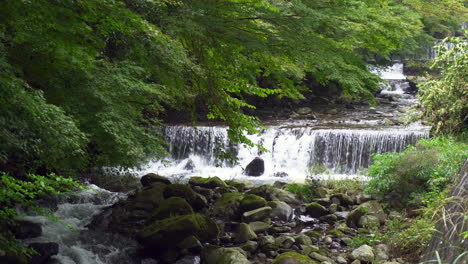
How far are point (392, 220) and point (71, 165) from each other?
4.82 metres

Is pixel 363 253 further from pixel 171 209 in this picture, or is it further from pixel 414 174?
pixel 171 209

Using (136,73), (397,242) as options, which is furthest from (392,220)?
(136,73)

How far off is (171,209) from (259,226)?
1.52 m

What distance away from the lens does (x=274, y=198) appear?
9453 millimetres

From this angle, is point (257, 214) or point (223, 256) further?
point (257, 214)

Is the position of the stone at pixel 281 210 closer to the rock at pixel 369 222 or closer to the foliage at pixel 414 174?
the rock at pixel 369 222

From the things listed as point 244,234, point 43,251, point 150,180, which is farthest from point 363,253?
point 150,180

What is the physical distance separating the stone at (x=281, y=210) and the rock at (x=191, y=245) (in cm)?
207

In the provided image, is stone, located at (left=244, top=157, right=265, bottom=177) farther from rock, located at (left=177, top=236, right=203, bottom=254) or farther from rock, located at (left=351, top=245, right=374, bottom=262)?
rock, located at (left=351, top=245, right=374, bottom=262)

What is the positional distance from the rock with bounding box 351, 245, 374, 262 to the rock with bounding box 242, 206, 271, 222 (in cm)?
233

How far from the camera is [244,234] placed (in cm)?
754

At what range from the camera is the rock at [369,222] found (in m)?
7.46

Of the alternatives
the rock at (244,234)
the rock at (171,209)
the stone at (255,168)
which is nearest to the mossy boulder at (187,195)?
the rock at (171,209)

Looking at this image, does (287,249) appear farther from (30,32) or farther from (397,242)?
(30,32)
